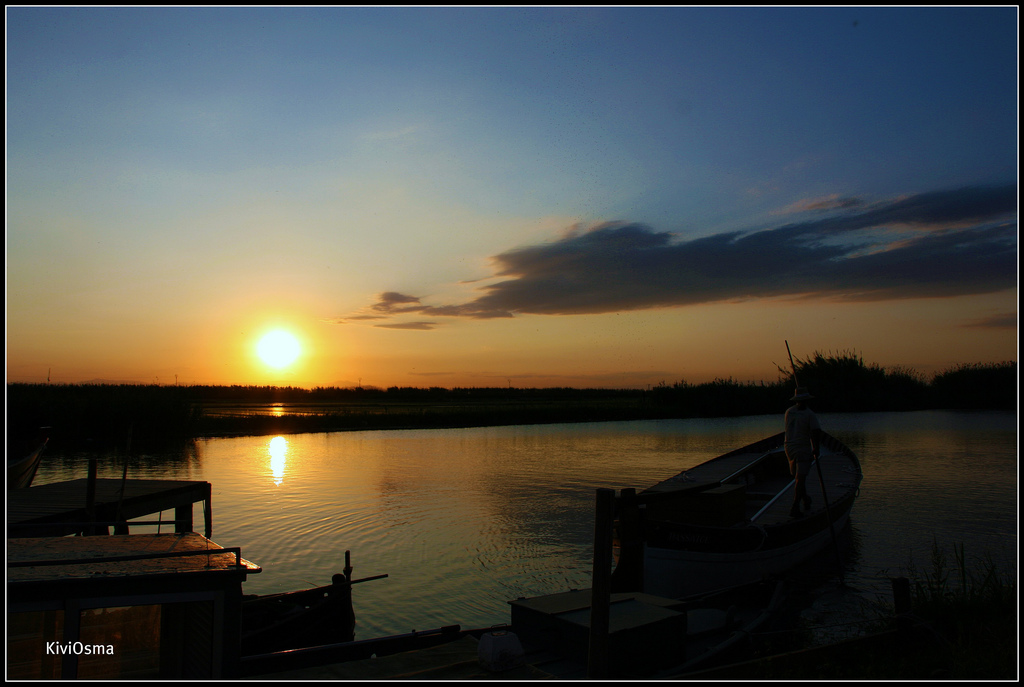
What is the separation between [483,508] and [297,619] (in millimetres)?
13082

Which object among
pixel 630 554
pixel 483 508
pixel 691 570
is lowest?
pixel 483 508

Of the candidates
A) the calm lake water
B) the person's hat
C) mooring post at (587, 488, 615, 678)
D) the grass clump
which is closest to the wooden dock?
the calm lake water

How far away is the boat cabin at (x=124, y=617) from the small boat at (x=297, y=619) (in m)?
2.65

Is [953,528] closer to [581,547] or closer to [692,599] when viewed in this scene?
[581,547]

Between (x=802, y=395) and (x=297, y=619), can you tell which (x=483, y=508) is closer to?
(x=802, y=395)

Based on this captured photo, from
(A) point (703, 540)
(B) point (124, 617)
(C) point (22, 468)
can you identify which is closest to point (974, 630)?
(A) point (703, 540)

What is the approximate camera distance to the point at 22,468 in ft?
59.4

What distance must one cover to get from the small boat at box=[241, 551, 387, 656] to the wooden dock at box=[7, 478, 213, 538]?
1751 mm

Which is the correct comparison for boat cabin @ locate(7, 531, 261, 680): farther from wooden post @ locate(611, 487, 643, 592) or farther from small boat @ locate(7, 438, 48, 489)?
small boat @ locate(7, 438, 48, 489)

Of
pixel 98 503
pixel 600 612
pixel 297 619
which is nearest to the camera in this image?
pixel 600 612

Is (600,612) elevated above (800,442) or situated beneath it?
situated beneath

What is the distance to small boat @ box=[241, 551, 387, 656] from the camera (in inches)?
354

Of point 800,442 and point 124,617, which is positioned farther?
point 800,442

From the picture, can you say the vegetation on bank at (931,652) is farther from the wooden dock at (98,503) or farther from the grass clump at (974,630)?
the wooden dock at (98,503)
